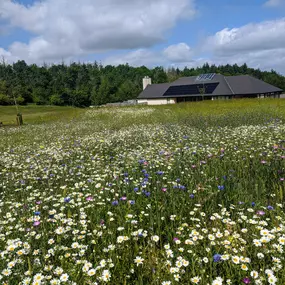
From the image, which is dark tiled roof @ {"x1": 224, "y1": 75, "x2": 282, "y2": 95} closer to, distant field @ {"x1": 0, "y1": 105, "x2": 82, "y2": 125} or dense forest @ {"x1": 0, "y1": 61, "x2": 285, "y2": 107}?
distant field @ {"x1": 0, "y1": 105, "x2": 82, "y2": 125}

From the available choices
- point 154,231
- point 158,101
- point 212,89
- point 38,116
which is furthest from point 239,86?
point 154,231

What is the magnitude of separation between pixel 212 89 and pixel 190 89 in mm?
6041

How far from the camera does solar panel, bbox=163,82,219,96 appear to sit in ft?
175

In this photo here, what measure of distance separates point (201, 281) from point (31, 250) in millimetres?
1786

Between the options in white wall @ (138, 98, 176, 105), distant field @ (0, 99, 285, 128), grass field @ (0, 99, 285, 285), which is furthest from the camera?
white wall @ (138, 98, 176, 105)

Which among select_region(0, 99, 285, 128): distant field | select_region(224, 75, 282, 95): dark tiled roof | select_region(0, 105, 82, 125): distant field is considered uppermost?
select_region(224, 75, 282, 95): dark tiled roof

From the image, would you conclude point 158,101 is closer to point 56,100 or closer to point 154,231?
point 56,100

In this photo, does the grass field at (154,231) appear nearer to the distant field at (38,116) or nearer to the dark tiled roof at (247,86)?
the distant field at (38,116)

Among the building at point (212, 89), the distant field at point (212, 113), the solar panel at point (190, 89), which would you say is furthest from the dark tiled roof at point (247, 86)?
the distant field at point (212, 113)

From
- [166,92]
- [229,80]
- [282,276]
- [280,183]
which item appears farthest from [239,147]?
[166,92]

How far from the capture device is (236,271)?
224cm

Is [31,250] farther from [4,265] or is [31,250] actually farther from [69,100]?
[69,100]

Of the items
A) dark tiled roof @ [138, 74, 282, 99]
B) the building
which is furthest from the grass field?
dark tiled roof @ [138, 74, 282, 99]

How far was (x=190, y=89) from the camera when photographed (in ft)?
188
